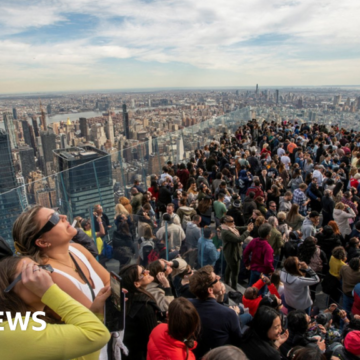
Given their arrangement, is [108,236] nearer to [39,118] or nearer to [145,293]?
[145,293]

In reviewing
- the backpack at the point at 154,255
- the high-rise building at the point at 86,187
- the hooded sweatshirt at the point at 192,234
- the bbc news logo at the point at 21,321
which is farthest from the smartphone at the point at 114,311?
the high-rise building at the point at 86,187

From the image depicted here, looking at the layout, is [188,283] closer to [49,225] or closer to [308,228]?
[49,225]

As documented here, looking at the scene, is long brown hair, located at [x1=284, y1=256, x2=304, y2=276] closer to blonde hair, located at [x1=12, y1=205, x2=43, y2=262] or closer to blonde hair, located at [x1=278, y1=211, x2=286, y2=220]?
blonde hair, located at [x1=278, y1=211, x2=286, y2=220]

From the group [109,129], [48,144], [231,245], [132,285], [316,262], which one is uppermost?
[132,285]

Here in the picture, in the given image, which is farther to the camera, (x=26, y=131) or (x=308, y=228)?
(x=26, y=131)

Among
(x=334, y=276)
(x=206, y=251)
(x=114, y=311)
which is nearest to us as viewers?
(x=114, y=311)

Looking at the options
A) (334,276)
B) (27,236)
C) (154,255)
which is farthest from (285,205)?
(27,236)
